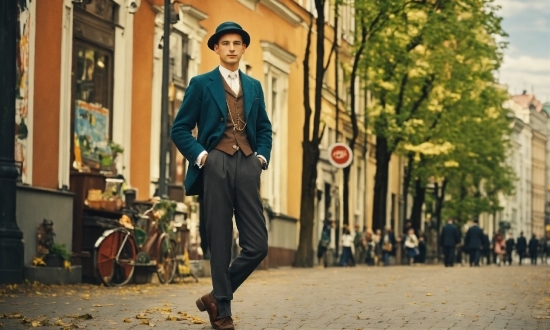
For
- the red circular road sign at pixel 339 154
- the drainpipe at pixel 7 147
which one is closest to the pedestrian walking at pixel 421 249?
the red circular road sign at pixel 339 154

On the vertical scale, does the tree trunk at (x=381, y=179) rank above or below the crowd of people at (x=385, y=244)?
above

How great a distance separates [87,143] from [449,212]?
5115cm

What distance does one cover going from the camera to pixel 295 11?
42812 millimetres

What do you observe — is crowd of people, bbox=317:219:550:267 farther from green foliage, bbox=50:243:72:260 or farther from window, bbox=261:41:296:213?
green foliage, bbox=50:243:72:260

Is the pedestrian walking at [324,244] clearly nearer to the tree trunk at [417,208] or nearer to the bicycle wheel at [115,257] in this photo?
the tree trunk at [417,208]

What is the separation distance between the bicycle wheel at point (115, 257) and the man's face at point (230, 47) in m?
9.17

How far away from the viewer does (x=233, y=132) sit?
9953 mm

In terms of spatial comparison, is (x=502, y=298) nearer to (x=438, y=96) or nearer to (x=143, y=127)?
(x=143, y=127)

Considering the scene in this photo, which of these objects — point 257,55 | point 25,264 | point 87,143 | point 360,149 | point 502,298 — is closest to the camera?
point 502,298

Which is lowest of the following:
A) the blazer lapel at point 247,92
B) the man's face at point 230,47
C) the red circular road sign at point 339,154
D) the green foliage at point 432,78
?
the blazer lapel at point 247,92

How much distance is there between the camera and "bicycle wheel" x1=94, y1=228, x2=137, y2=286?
18.8 metres

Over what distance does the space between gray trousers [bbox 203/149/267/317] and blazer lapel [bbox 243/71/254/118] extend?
0.32 metres

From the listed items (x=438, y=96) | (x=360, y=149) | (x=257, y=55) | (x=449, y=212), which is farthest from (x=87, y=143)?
(x=449, y=212)

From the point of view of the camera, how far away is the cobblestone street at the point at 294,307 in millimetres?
11083
